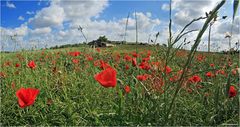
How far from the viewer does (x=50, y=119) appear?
2.66 m

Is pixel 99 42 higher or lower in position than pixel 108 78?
higher

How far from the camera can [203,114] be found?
2551mm

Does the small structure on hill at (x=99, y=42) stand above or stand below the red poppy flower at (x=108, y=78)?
above

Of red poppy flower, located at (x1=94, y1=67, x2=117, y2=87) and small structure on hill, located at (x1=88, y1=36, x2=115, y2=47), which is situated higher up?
small structure on hill, located at (x1=88, y1=36, x2=115, y2=47)

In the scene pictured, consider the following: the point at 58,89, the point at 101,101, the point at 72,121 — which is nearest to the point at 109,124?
the point at 72,121

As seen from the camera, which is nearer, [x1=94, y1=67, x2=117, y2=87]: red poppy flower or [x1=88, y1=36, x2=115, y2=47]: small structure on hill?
[x1=94, y1=67, x2=117, y2=87]: red poppy flower

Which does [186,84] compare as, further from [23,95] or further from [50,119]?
[23,95]

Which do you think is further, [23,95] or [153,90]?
[153,90]

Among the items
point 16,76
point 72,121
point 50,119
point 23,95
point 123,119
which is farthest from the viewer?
point 16,76

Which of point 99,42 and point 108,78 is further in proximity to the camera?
point 99,42

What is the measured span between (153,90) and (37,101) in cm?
119

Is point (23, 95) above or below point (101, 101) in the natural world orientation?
above

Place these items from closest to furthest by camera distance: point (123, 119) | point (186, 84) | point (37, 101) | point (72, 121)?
point (123, 119) → point (72, 121) → point (37, 101) → point (186, 84)

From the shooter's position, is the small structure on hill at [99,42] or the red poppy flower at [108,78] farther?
the small structure on hill at [99,42]
